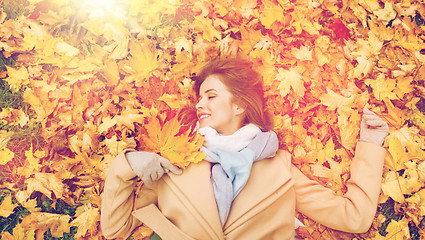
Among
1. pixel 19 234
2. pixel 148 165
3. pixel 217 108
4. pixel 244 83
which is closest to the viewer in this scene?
pixel 148 165

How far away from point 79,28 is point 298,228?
200cm

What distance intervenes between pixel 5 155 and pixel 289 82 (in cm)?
195

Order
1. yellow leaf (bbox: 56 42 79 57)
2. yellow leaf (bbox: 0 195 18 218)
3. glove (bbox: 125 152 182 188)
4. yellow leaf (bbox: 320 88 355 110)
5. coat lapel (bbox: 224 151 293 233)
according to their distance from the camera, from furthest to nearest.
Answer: yellow leaf (bbox: 320 88 355 110), yellow leaf (bbox: 56 42 79 57), yellow leaf (bbox: 0 195 18 218), coat lapel (bbox: 224 151 293 233), glove (bbox: 125 152 182 188)

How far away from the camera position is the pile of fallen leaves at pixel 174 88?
1.94 m

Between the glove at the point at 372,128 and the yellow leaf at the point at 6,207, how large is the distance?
2.32 metres

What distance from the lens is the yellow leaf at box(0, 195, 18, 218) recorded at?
6.20 ft

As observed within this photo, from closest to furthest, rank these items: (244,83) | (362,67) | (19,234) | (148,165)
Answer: (148,165), (19,234), (244,83), (362,67)

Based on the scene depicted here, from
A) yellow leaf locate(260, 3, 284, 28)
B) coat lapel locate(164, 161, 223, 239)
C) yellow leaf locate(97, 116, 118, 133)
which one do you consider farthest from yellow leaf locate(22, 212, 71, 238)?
yellow leaf locate(260, 3, 284, 28)

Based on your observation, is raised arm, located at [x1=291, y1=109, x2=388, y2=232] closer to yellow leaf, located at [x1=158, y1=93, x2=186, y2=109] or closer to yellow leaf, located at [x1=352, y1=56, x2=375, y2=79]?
yellow leaf, located at [x1=352, y1=56, x2=375, y2=79]

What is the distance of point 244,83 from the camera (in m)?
2.09

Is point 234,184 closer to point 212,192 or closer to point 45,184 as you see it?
point 212,192

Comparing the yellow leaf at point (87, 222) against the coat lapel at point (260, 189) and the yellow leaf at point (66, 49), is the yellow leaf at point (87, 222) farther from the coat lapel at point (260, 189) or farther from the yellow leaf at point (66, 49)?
the yellow leaf at point (66, 49)

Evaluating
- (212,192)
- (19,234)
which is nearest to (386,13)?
(212,192)

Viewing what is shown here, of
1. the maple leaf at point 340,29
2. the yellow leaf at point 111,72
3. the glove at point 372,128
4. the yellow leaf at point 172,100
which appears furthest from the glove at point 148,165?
the maple leaf at point 340,29
